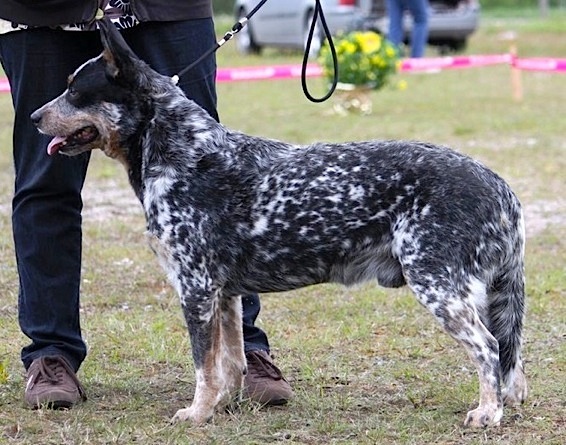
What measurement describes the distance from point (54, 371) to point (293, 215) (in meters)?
1.21

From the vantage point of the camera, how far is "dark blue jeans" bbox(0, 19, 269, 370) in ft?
15.3

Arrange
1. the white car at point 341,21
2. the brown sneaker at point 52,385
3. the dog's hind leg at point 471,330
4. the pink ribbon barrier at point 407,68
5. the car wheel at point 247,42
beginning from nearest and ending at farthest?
the dog's hind leg at point 471,330 < the brown sneaker at point 52,385 < the pink ribbon barrier at point 407,68 < the white car at point 341,21 < the car wheel at point 247,42

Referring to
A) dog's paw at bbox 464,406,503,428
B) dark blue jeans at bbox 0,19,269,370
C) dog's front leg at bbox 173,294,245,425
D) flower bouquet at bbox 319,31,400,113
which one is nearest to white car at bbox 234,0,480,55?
flower bouquet at bbox 319,31,400,113

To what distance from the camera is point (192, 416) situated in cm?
442

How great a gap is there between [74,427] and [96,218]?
4369 millimetres

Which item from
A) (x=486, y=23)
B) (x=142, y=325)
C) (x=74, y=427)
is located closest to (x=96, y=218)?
(x=142, y=325)

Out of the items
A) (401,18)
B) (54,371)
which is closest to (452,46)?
(401,18)

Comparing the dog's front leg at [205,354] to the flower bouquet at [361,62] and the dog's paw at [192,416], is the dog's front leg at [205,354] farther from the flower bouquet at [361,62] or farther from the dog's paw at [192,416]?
the flower bouquet at [361,62]

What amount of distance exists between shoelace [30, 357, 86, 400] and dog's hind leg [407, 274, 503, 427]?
1.43 m

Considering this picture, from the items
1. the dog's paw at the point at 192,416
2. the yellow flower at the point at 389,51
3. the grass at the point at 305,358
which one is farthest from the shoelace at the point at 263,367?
the yellow flower at the point at 389,51

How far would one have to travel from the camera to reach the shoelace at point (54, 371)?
4.73 metres

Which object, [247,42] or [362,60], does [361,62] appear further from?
[247,42]

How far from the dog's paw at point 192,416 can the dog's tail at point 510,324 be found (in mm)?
1116

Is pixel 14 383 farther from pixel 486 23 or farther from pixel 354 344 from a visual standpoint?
pixel 486 23
